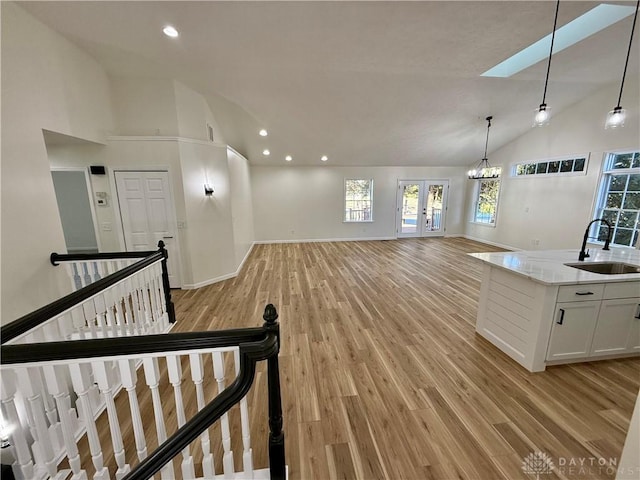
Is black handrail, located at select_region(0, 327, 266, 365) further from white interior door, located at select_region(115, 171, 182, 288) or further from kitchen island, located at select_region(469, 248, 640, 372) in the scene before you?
white interior door, located at select_region(115, 171, 182, 288)

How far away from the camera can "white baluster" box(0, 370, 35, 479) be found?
117 centimetres

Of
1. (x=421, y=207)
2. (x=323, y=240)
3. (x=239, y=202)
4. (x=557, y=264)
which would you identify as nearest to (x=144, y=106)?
(x=239, y=202)

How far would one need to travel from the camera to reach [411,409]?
6.40 feet

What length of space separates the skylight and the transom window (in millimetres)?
4024

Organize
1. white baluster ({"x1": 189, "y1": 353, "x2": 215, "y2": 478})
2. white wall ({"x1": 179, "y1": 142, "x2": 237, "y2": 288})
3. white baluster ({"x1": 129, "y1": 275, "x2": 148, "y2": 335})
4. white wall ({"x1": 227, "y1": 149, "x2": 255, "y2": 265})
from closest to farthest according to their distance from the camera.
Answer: white baluster ({"x1": 189, "y1": 353, "x2": 215, "y2": 478}), white baluster ({"x1": 129, "y1": 275, "x2": 148, "y2": 335}), white wall ({"x1": 179, "y1": 142, "x2": 237, "y2": 288}), white wall ({"x1": 227, "y1": 149, "x2": 255, "y2": 265})

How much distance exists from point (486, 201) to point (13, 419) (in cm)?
975

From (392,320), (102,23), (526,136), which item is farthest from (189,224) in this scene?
(526,136)

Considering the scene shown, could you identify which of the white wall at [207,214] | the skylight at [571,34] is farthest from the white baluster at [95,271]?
the skylight at [571,34]

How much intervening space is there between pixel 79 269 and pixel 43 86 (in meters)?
1.99

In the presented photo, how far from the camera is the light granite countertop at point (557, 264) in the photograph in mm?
2186

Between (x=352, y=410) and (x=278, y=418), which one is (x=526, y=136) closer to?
(x=352, y=410)

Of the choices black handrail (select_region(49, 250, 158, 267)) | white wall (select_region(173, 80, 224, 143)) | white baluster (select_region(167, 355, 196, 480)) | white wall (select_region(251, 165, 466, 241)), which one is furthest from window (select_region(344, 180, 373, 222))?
white baluster (select_region(167, 355, 196, 480))

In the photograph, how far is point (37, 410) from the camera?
1.25 m

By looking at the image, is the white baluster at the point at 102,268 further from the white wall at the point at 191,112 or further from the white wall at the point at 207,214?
the white wall at the point at 191,112
